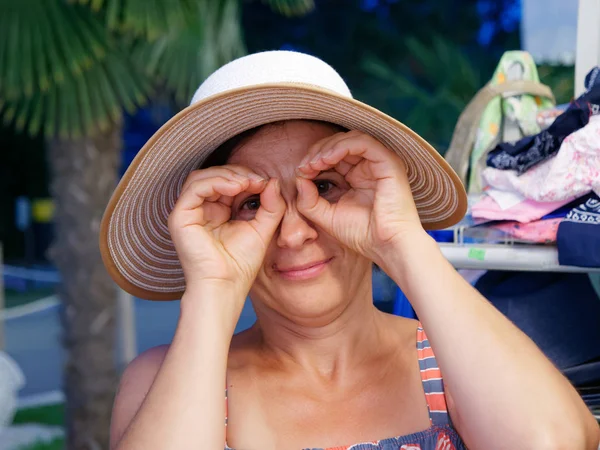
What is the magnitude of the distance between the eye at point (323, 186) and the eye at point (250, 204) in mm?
131

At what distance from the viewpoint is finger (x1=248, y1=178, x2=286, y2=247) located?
1554mm

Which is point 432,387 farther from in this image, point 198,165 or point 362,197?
point 198,165

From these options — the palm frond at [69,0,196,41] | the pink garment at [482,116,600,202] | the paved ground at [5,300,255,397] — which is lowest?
the pink garment at [482,116,600,202]

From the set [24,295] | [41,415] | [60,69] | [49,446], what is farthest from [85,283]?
[24,295]

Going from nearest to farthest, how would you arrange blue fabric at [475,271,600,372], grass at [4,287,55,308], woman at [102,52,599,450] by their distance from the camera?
woman at [102,52,599,450] < blue fabric at [475,271,600,372] < grass at [4,287,55,308]

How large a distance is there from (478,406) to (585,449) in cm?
22

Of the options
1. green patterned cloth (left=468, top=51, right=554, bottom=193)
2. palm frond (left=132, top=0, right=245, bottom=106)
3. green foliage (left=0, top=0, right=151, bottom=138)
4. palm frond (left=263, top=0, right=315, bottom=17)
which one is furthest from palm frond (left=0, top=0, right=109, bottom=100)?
green patterned cloth (left=468, top=51, right=554, bottom=193)

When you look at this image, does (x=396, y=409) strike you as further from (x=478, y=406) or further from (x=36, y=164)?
(x=36, y=164)

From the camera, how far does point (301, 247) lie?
159 centimetres

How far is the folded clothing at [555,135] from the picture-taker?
6.31 feet

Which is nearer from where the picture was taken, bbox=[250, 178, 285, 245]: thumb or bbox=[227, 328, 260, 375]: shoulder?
bbox=[250, 178, 285, 245]: thumb

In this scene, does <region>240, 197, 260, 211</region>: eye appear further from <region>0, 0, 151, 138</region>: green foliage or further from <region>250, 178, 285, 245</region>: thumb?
<region>0, 0, 151, 138</region>: green foliage

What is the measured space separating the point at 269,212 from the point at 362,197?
0.63ft

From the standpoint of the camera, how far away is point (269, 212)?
61.9 inches
